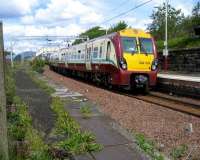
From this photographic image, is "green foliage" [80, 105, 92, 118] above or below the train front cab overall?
below

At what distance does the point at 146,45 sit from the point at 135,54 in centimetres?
91

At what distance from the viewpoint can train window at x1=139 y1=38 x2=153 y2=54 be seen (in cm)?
2172

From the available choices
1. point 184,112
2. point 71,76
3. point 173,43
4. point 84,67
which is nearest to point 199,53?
point 84,67

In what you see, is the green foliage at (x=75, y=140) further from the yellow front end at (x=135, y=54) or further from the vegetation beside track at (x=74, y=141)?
the yellow front end at (x=135, y=54)

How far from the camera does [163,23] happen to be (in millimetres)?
66812

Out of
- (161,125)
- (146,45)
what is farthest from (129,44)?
(161,125)

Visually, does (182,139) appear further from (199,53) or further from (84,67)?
(199,53)

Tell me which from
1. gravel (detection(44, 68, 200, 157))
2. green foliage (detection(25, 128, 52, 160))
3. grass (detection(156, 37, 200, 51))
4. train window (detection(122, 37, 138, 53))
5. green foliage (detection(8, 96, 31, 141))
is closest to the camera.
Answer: green foliage (detection(25, 128, 52, 160))

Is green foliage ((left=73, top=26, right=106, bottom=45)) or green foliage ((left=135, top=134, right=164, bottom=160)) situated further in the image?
green foliage ((left=73, top=26, right=106, bottom=45))

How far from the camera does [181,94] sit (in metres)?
20.5

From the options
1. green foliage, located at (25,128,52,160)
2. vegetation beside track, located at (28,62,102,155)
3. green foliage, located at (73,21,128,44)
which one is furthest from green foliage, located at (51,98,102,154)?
green foliage, located at (73,21,128,44)

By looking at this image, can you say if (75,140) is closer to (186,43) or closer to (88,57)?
(88,57)

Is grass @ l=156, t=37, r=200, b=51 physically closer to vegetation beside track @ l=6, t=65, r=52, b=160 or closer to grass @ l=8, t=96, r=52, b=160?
grass @ l=8, t=96, r=52, b=160

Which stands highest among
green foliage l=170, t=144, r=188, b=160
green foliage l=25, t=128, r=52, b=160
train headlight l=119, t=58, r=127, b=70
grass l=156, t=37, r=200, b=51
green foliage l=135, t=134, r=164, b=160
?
grass l=156, t=37, r=200, b=51
